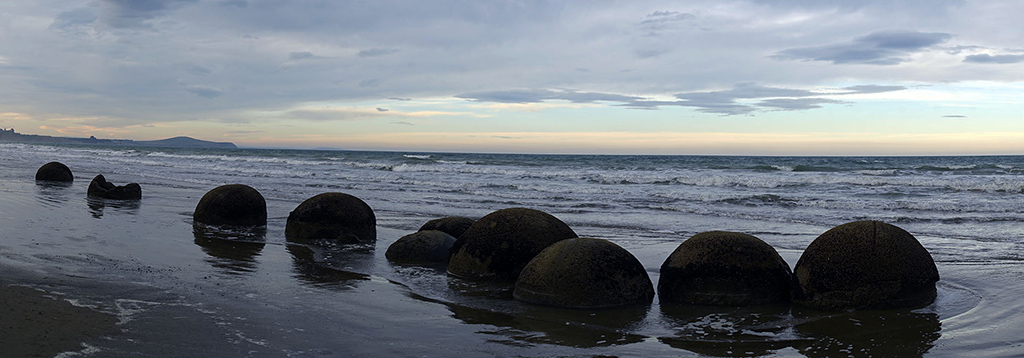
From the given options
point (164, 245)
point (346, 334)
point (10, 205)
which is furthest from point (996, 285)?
point (10, 205)

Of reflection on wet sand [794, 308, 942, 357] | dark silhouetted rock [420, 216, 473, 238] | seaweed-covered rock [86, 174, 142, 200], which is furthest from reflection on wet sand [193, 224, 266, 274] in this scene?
reflection on wet sand [794, 308, 942, 357]

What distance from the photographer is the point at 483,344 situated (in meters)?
5.27

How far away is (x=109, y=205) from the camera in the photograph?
14414mm

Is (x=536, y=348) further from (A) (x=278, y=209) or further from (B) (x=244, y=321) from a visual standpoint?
(A) (x=278, y=209)

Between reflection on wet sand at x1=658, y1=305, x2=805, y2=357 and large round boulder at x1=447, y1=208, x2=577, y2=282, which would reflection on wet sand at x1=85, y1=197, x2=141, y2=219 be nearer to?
large round boulder at x1=447, y1=208, x2=577, y2=282

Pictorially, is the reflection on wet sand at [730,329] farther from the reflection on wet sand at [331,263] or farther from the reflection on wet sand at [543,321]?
the reflection on wet sand at [331,263]

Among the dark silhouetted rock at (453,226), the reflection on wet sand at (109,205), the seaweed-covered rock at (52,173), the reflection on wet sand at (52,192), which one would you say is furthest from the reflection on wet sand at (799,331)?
the seaweed-covered rock at (52,173)

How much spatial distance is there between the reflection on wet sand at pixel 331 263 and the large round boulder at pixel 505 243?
1180 mm

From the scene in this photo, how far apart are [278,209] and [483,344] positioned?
1154cm

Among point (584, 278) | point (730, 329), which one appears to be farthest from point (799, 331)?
point (584, 278)

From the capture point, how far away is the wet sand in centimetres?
459

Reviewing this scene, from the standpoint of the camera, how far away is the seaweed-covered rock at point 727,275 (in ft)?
22.4

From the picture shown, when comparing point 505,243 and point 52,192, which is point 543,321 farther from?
point 52,192

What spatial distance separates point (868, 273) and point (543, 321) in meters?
3.16
